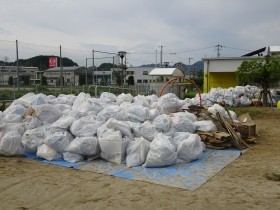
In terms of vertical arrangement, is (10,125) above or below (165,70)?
below

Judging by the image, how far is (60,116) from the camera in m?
6.69

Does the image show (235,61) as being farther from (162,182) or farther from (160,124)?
(162,182)

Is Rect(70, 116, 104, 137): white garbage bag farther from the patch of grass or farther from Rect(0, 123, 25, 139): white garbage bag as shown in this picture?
the patch of grass

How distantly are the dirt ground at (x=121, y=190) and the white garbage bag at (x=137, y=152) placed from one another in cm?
60

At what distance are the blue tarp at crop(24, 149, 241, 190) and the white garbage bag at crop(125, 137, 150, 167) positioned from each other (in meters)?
0.12

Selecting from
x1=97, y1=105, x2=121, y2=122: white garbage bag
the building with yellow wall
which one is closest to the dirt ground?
x1=97, y1=105, x2=121, y2=122: white garbage bag

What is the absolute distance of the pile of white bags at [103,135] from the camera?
520cm

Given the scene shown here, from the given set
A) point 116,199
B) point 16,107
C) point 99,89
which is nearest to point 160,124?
point 116,199

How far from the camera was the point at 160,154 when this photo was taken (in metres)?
4.91

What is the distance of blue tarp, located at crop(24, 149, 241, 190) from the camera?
438cm

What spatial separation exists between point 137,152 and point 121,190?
1.19 m

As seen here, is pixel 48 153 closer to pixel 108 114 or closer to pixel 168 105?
pixel 108 114

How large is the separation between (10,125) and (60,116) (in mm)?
996

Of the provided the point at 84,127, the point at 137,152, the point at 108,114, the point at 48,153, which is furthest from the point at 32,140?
the point at 137,152
